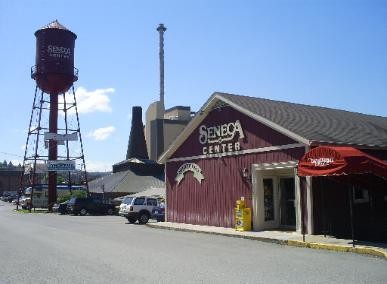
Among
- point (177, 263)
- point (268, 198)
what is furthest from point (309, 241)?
point (177, 263)

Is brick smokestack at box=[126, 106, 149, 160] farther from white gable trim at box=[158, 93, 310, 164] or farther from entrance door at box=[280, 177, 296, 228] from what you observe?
entrance door at box=[280, 177, 296, 228]

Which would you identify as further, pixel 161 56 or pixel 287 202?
pixel 161 56

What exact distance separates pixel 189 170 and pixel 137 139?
37.7 meters

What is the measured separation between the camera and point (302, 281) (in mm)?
9203

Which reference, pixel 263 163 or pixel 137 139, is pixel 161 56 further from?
pixel 263 163

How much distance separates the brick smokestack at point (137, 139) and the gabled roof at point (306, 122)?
1350 inches

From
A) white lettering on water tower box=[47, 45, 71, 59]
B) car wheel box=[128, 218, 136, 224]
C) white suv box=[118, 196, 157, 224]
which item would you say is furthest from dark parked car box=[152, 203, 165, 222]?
white lettering on water tower box=[47, 45, 71, 59]

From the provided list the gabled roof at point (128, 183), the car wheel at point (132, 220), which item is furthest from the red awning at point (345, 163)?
the gabled roof at point (128, 183)

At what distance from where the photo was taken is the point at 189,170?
24859 millimetres

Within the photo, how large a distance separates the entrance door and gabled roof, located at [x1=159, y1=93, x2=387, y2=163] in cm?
260

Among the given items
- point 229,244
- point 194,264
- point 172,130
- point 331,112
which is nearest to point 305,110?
point 331,112

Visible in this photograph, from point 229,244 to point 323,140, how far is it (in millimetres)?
5278

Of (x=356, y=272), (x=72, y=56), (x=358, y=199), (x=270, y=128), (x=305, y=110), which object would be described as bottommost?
(x=356, y=272)

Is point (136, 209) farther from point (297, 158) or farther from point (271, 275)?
point (271, 275)
